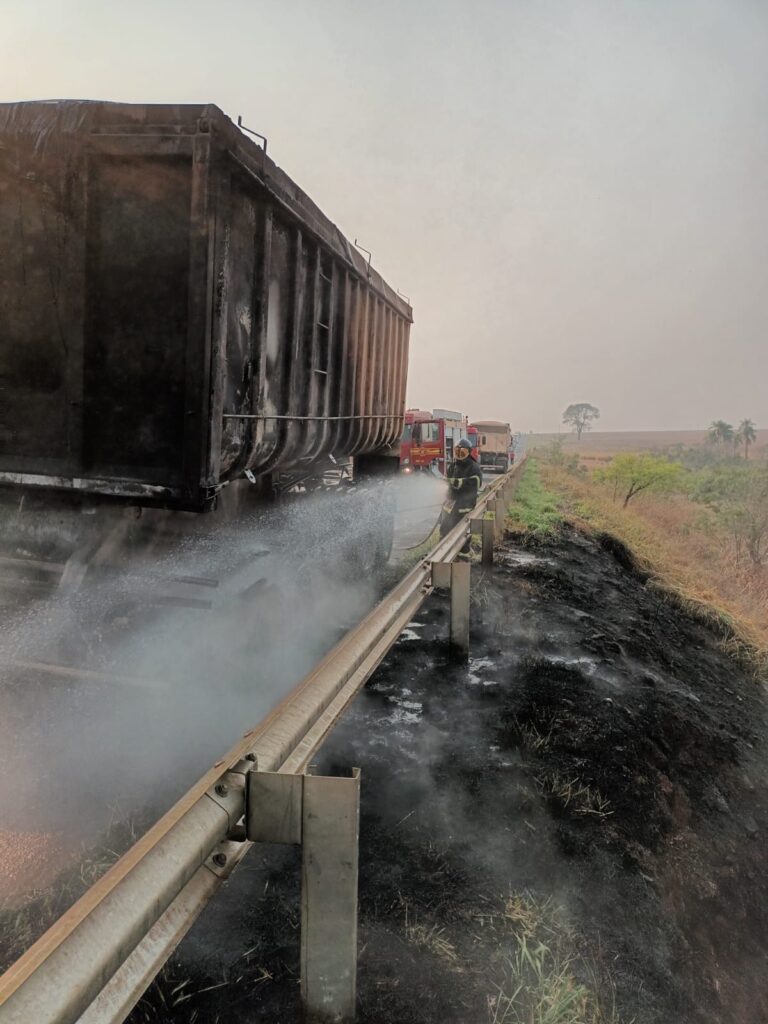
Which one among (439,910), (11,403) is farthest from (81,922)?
(11,403)

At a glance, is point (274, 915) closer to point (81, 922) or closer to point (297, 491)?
point (81, 922)

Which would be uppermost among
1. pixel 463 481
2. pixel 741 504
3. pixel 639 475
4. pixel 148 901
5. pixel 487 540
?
pixel 463 481

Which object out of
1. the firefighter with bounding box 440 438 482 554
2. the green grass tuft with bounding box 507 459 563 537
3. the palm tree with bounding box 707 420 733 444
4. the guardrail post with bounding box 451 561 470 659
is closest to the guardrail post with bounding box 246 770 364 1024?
the guardrail post with bounding box 451 561 470 659

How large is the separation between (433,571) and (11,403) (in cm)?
293

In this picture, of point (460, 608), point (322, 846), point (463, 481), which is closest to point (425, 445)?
point (463, 481)

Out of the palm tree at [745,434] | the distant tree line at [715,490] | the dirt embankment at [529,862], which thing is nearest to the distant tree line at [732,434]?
the palm tree at [745,434]

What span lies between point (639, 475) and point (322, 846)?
23.9 m

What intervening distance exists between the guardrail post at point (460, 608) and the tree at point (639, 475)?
1923 cm

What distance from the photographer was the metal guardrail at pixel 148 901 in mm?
1035

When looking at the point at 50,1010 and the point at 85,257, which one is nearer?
the point at 50,1010

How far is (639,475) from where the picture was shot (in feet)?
77.3

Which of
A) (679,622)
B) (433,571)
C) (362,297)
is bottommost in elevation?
(679,622)

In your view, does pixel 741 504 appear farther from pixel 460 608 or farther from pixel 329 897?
pixel 329 897

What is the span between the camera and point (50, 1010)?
99cm
